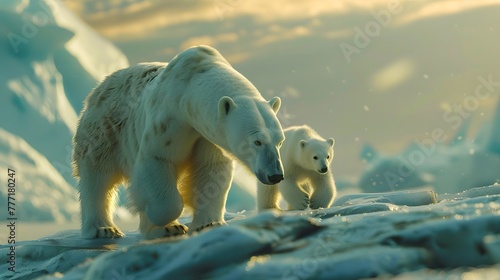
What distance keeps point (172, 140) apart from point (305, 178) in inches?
157

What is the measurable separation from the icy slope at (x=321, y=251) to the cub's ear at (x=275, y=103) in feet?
6.82

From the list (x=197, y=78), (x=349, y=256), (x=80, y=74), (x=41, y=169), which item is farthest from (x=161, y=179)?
(x=80, y=74)

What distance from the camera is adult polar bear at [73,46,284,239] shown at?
18.4 ft

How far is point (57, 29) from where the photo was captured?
61.2 feet

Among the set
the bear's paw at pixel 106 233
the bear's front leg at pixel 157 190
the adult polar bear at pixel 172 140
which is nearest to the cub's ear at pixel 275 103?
the adult polar bear at pixel 172 140

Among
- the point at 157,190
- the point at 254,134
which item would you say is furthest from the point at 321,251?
the point at 157,190

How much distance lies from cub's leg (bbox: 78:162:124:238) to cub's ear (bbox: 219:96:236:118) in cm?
253

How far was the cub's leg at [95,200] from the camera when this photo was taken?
25.2ft

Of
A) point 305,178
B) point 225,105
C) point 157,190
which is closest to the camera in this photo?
point 225,105

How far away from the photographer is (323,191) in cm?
954
